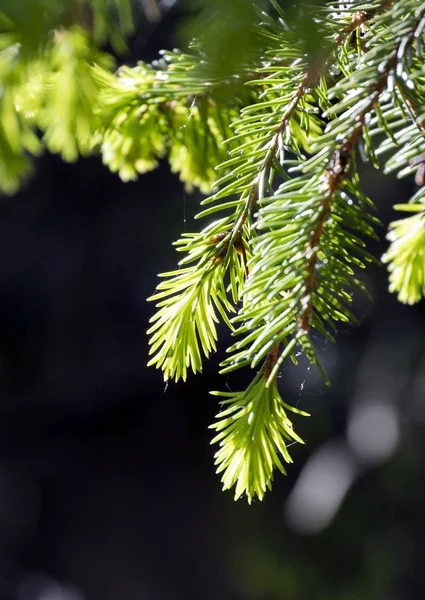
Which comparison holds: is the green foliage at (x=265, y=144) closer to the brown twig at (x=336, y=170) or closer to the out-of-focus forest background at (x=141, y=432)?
the brown twig at (x=336, y=170)

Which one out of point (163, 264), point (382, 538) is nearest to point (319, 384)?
point (382, 538)

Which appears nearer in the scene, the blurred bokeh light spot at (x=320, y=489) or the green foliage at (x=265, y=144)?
the green foliage at (x=265, y=144)

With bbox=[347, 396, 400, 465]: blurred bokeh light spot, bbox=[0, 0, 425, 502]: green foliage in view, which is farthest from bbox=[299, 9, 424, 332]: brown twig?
bbox=[347, 396, 400, 465]: blurred bokeh light spot

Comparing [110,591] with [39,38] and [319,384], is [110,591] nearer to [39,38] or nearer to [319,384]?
[319,384]

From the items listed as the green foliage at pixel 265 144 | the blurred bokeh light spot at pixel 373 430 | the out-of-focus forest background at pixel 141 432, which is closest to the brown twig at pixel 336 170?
the green foliage at pixel 265 144

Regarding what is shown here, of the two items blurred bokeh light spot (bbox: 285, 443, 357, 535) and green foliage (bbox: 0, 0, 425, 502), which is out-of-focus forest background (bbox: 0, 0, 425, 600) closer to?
blurred bokeh light spot (bbox: 285, 443, 357, 535)

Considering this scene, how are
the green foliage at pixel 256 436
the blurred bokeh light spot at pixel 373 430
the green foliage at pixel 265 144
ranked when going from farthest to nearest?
the blurred bokeh light spot at pixel 373 430, the green foliage at pixel 256 436, the green foliage at pixel 265 144
